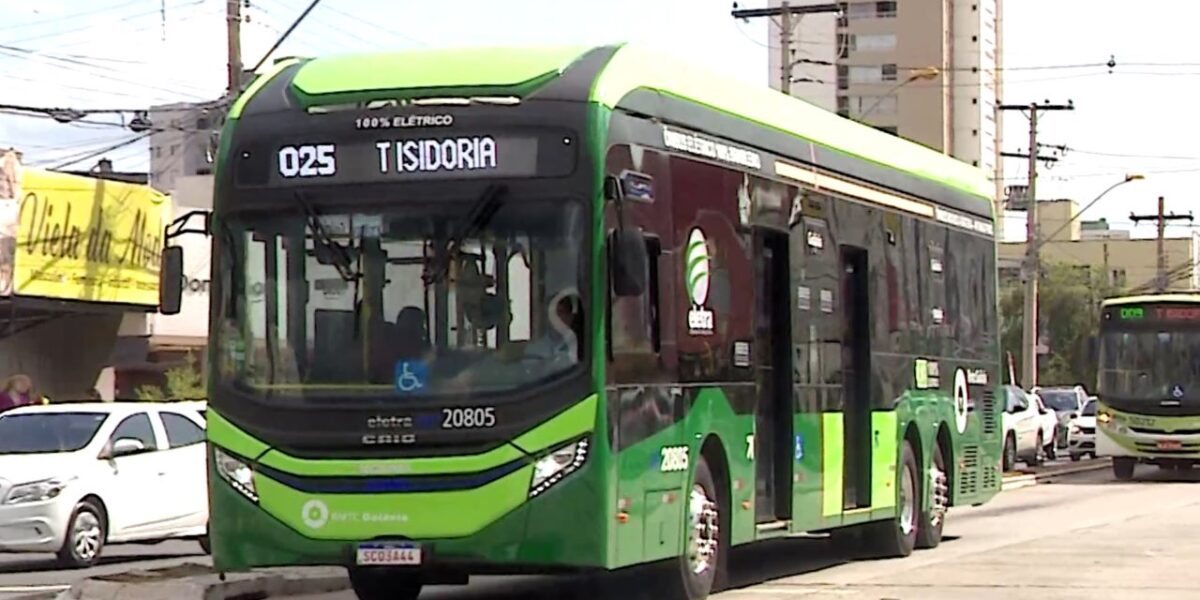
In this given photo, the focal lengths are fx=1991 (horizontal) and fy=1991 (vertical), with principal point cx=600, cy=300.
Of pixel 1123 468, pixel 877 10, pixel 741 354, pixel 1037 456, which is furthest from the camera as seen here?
pixel 877 10

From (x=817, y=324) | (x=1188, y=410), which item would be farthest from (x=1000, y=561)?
(x=1188, y=410)

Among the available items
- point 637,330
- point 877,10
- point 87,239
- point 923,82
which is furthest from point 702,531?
point 877,10

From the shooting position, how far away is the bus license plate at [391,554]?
1174 centimetres

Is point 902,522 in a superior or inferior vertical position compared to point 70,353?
inferior

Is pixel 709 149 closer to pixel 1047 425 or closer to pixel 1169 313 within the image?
pixel 1169 313

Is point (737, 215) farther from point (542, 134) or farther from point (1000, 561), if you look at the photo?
point (1000, 561)

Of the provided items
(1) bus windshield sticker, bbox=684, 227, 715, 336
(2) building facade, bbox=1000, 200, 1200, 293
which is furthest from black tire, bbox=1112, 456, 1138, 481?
(2) building facade, bbox=1000, 200, 1200, 293

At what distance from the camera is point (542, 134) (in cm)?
1190

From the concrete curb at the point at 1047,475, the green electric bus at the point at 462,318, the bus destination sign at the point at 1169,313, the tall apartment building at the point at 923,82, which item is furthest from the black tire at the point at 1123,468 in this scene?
the tall apartment building at the point at 923,82

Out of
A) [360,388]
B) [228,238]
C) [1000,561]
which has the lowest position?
[1000,561]

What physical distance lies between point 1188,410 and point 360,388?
2536cm

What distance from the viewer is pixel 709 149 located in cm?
1372

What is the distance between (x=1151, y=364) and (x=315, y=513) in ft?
84.0

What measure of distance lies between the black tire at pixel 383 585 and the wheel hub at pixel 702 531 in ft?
6.08
